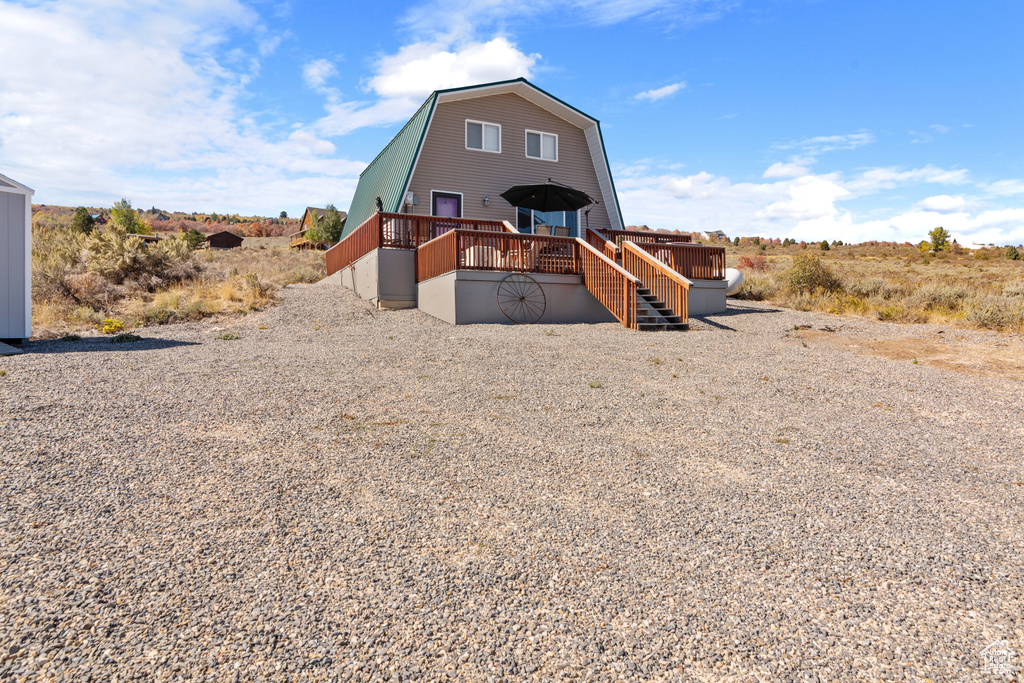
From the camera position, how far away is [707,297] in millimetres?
14195

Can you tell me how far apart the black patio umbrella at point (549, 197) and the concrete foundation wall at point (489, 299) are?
3339mm

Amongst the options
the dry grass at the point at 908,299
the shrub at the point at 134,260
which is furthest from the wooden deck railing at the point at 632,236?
the shrub at the point at 134,260

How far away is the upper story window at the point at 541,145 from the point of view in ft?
61.6

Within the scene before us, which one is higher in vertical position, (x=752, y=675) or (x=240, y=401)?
(x=240, y=401)

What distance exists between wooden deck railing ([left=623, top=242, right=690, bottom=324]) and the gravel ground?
190 inches

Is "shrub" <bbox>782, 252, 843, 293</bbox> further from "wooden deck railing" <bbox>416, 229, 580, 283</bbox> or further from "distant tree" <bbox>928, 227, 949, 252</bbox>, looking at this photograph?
"distant tree" <bbox>928, 227, 949, 252</bbox>

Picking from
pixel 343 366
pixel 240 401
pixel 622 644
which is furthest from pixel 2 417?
Result: pixel 622 644

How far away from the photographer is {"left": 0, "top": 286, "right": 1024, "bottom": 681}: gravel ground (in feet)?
7.73

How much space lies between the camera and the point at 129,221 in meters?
39.3

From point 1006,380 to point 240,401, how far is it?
30.2ft

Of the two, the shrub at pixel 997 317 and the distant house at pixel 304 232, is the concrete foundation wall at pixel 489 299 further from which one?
the distant house at pixel 304 232

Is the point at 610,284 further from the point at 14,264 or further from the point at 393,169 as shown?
the point at 14,264

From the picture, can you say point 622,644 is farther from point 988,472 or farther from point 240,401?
point 240,401

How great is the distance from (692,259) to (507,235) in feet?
17.2
